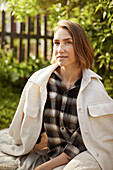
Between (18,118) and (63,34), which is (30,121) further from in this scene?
(63,34)

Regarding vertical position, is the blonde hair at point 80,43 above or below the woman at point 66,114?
above

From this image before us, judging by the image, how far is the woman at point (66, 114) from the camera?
1973mm

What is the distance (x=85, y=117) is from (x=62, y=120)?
19 centimetres

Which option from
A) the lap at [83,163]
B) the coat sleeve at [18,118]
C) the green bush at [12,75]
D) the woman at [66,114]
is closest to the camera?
the lap at [83,163]

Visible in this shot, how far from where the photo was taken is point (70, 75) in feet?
7.09

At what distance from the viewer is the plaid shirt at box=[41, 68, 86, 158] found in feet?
6.60

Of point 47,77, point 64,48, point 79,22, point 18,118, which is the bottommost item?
point 18,118

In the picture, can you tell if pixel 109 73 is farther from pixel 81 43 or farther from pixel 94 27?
pixel 81 43

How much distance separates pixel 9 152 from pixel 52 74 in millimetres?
742

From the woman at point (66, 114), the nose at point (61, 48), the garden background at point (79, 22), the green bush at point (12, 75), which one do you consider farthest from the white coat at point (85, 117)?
A: the green bush at point (12, 75)

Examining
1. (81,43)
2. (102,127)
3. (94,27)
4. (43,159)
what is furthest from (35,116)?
(94,27)

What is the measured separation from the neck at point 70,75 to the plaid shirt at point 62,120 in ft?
0.12

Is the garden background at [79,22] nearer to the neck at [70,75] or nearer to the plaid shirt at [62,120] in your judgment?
the neck at [70,75]

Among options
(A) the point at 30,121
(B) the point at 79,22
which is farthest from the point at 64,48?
(B) the point at 79,22
